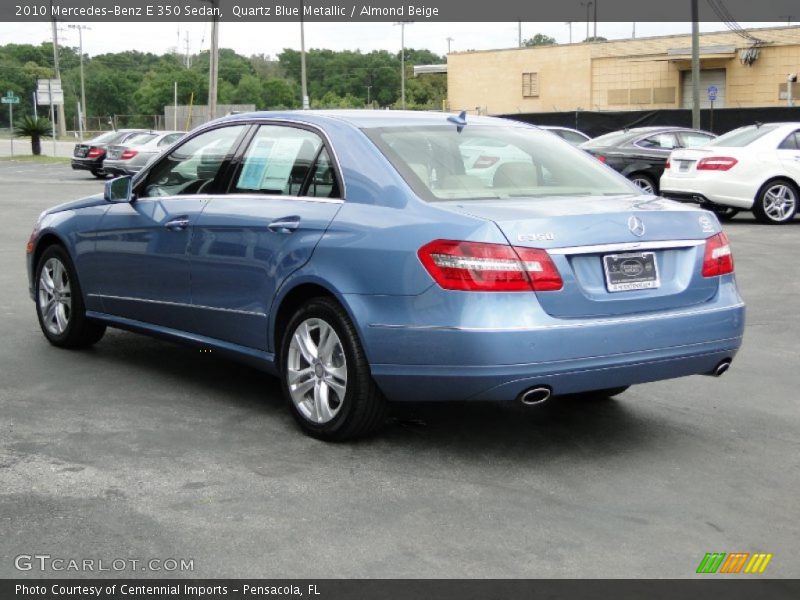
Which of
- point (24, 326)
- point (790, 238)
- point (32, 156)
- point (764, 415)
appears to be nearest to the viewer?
point (764, 415)

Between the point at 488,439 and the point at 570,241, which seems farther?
the point at 488,439

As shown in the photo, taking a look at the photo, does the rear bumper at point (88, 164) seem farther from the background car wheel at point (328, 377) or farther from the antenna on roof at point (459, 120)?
the background car wheel at point (328, 377)

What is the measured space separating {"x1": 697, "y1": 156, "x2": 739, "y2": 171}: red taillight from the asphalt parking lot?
11.0 m

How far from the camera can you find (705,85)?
64688mm

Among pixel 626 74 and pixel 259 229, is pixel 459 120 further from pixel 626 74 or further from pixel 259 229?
pixel 626 74

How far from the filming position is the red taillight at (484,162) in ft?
19.7

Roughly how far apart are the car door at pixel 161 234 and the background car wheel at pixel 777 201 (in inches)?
510

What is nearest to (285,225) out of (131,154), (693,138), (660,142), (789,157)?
(789,157)

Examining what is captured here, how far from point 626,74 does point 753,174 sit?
49214 millimetres

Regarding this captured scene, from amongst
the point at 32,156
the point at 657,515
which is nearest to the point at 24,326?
the point at 657,515

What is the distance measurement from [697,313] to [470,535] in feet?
5.76

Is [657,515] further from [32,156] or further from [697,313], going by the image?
[32,156]

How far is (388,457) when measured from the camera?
18.2ft

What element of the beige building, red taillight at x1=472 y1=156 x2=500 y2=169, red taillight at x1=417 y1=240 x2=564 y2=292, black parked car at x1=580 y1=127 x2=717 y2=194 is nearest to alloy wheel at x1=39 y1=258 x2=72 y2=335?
red taillight at x1=472 y1=156 x2=500 y2=169
